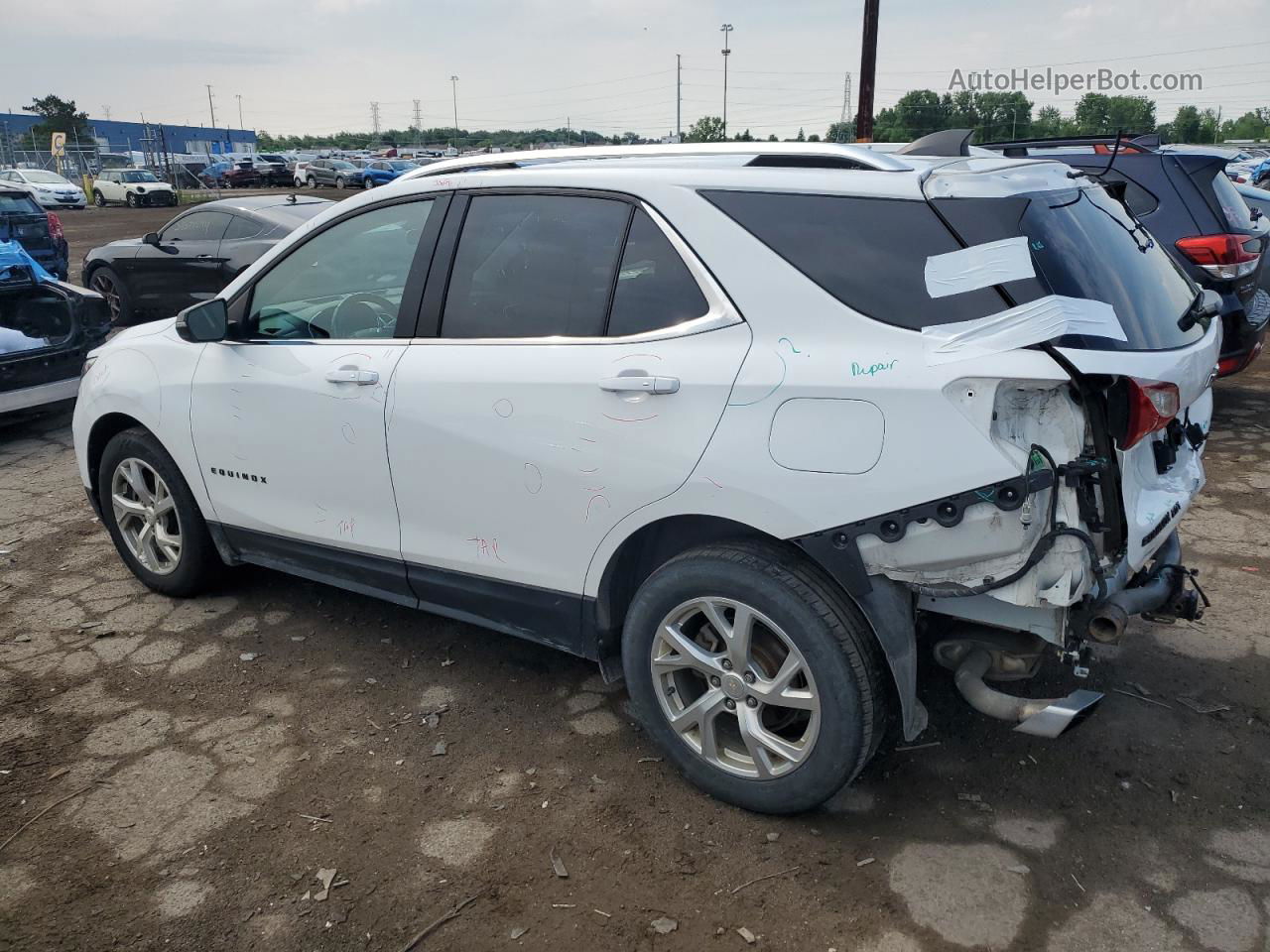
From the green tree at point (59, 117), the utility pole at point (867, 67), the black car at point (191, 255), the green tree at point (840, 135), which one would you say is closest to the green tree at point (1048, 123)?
the green tree at point (840, 135)

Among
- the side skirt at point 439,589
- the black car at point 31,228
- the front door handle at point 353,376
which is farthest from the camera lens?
the black car at point 31,228

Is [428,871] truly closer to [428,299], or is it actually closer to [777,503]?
[777,503]

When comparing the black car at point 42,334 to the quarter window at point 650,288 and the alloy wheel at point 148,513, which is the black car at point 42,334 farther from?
the quarter window at point 650,288

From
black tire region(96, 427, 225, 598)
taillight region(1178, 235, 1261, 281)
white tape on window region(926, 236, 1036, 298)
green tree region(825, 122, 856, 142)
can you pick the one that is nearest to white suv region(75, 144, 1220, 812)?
white tape on window region(926, 236, 1036, 298)

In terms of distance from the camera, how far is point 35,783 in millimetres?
3150

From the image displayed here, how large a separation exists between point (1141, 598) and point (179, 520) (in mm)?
3701

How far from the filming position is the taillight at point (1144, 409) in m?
2.37

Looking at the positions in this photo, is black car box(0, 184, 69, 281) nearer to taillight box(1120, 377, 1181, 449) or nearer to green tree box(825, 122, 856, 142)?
taillight box(1120, 377, 1181, 449)

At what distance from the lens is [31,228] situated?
12469 mm

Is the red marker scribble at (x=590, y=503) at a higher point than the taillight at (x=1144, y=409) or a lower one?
lower

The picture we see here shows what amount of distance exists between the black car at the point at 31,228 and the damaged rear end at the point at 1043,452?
12797mm

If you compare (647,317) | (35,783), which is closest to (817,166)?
(647,317)

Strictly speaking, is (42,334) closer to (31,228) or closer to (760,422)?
(31,228)

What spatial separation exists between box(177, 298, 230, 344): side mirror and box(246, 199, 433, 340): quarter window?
106 mm
